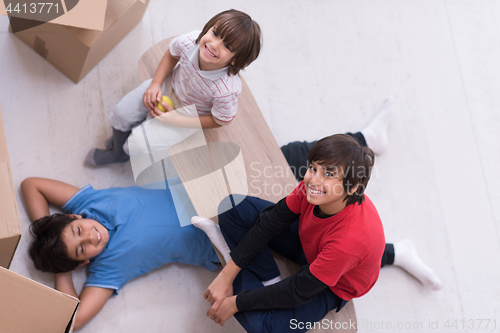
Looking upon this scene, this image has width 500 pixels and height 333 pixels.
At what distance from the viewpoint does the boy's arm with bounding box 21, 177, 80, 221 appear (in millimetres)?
1231

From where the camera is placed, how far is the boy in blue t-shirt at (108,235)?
1.15 m

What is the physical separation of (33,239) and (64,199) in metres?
0.17

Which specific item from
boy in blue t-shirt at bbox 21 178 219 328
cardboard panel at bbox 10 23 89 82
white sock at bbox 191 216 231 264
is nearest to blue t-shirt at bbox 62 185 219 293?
boy in blue t-shirt at bbox 21 178 219 328

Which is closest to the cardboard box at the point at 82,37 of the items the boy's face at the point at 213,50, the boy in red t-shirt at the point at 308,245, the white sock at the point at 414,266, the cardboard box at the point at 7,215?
the boy's face at the point at 213,50

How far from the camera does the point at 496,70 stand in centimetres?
160

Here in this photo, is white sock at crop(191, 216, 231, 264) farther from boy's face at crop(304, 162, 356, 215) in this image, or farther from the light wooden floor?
boy's face at crop(304, 162, 356, 215)

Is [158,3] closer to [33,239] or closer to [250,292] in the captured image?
[33,239]

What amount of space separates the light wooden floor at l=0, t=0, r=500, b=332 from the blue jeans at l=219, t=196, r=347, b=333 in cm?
29

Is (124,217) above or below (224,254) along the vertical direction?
above

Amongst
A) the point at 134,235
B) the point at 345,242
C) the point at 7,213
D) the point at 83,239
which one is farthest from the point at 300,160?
the point at 7,213

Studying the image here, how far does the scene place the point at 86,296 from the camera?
1.19 m

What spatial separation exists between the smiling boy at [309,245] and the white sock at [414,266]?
1.26ft

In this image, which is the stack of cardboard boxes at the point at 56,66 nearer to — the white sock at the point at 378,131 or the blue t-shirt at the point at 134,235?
the blue t-shirt at the point at 134,235

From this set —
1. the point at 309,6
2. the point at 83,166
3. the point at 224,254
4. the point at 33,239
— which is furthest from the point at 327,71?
the point at 33,239
